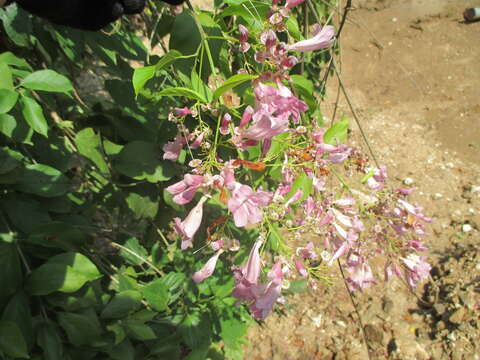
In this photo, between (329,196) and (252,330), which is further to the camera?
(252,330)

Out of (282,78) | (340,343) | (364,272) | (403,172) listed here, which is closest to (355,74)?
(403,172)

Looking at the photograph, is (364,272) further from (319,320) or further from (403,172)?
(403,172)

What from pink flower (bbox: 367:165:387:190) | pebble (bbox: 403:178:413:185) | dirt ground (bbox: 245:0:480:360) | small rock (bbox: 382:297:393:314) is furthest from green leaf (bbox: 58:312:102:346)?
pebble (bbox: 403:178:413:185)

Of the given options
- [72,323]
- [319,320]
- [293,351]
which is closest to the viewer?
[72,323]

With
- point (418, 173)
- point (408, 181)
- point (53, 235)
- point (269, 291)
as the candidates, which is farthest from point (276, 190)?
point (418, 173)

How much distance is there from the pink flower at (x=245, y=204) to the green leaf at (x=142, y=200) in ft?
2.36

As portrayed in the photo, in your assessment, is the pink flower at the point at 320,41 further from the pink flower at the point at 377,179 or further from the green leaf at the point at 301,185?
the pink flower at the point at 377,179

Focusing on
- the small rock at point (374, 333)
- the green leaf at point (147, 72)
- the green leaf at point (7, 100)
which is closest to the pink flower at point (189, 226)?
the green leaf at point (147, 72)

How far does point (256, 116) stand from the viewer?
25.5 inches

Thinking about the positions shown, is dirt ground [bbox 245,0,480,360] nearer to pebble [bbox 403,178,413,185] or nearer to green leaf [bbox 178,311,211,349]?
pebble [bbox 403,178,413,185]

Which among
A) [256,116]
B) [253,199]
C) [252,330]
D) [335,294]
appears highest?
[256,116]

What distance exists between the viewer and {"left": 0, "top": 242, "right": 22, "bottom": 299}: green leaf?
2.77ft

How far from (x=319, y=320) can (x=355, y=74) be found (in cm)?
401

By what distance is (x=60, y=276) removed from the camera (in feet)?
2.77
